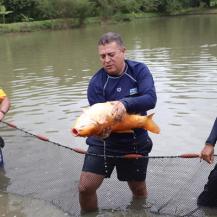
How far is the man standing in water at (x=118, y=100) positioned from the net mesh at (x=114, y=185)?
0.33 m

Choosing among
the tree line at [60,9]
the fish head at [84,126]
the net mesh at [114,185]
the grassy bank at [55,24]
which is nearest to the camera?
the fish head at [84,126]

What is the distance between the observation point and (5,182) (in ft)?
20.7

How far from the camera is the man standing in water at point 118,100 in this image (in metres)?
4.42

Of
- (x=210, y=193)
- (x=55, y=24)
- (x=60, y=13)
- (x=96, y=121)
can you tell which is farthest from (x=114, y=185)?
(x=60, y=13)

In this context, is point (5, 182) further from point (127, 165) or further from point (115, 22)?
point (115, 22)

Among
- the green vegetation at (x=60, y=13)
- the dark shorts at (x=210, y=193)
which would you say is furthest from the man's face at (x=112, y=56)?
the green vegetation at (x=60, y=13)

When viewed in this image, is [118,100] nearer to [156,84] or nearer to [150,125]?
[150,125]

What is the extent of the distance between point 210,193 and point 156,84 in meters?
8.17

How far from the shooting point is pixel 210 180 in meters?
4.68

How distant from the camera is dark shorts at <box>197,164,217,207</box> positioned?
4.65 metres

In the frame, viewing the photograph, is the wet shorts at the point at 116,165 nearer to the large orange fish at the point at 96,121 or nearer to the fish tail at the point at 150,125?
the fish tail at the point at 150,125

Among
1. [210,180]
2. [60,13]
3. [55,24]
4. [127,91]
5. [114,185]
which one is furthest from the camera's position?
[60,13]

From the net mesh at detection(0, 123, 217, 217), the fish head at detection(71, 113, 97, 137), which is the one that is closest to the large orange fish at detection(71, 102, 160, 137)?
the fish head at detection(71, 113, 97, 137)

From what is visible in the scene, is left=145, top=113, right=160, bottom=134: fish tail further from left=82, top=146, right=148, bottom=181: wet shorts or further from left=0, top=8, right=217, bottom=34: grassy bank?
left=0, top=8, right=217, bottom=34: grassy bank
